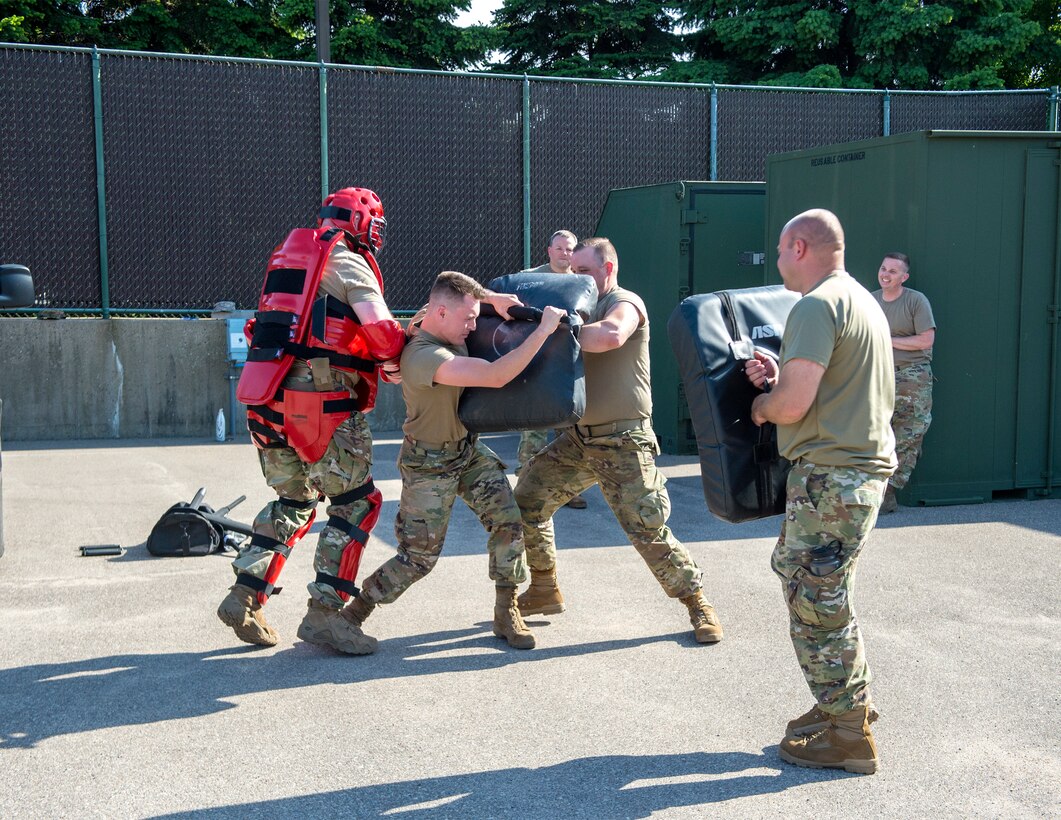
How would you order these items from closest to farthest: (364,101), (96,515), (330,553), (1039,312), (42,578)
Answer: (330,553) < (42,578) < (96,515) < (1039,312) < (364,101)

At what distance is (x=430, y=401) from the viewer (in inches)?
202

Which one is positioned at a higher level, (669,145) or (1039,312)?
(669,145)

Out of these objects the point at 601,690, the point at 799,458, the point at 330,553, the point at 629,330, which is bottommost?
the point at 601,690

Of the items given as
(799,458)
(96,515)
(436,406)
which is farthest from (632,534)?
(96,515)

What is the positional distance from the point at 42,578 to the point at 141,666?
1.77 meters

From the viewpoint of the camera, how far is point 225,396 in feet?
40.2

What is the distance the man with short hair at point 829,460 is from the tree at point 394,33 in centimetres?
1935

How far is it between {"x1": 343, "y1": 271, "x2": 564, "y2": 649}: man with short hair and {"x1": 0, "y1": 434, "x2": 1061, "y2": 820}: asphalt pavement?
13.1 inches

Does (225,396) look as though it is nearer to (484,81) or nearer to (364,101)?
(364,101)

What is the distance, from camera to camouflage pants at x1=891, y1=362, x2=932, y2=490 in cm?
830

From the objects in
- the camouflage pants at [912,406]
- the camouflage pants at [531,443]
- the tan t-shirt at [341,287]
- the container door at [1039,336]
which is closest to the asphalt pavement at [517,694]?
the camouflage pants at [531,443]

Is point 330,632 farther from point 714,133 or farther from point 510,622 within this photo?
point 714,133

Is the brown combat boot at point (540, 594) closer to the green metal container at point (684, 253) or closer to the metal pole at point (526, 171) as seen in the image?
the green metal container at point (684, 253)

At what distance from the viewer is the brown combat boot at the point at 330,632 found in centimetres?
525
